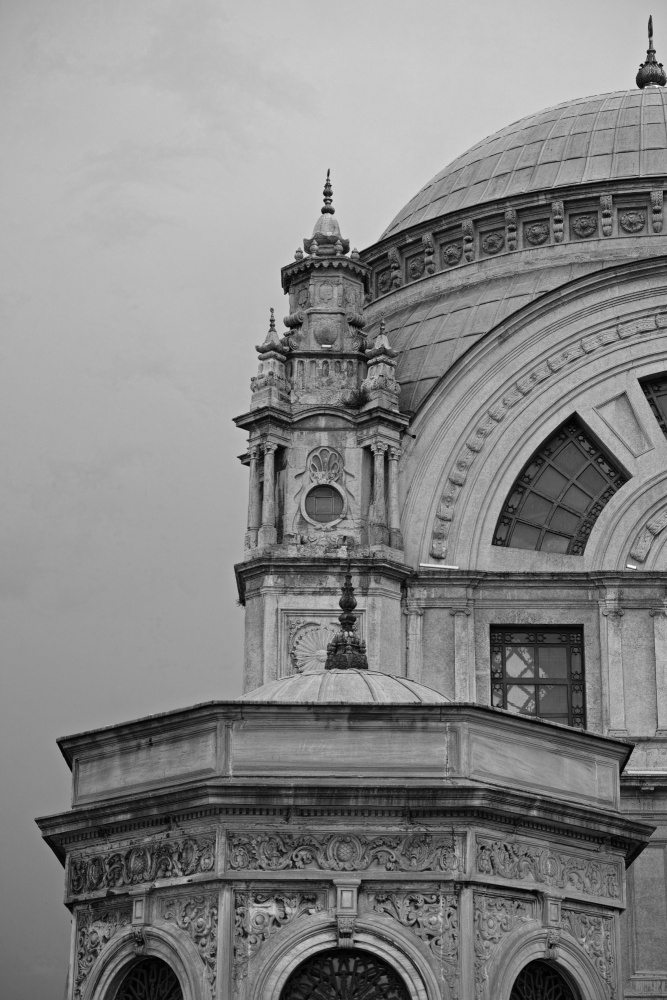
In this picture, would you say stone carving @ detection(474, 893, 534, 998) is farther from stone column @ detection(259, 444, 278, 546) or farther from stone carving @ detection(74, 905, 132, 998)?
stone column @ detection(259, 444, 278, 546)

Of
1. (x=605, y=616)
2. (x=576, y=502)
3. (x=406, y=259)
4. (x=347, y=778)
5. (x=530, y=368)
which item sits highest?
(x=406, y=259)

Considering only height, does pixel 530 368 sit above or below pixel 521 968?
above

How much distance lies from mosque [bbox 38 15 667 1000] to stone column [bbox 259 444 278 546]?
0.06 meters

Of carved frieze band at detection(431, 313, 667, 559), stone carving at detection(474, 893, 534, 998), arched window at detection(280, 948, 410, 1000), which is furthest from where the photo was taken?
carved frieze band at detection(431, 313, 667, 559)

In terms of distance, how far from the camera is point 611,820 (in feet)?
80.2

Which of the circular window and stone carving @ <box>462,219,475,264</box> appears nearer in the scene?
the circular window

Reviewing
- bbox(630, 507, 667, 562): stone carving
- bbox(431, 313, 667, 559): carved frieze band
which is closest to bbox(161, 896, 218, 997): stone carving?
bbox(431, 313, 667, 559): carved frieze band

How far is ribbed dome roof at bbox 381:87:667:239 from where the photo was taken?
1620 inches

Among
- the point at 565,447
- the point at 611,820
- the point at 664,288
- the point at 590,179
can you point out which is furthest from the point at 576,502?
the point at 611,820

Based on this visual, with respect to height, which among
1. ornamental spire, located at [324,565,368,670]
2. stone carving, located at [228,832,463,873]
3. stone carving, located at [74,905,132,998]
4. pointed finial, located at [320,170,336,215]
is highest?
pointed finial, located at [320,170,336,215]

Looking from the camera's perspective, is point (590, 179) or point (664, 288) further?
point (590, 179)

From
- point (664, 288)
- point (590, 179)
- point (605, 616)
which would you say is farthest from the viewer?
point (590, 179)

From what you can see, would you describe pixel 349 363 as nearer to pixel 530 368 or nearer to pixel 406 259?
pixel 530 368

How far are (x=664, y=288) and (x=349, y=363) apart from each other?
5.67 meters
